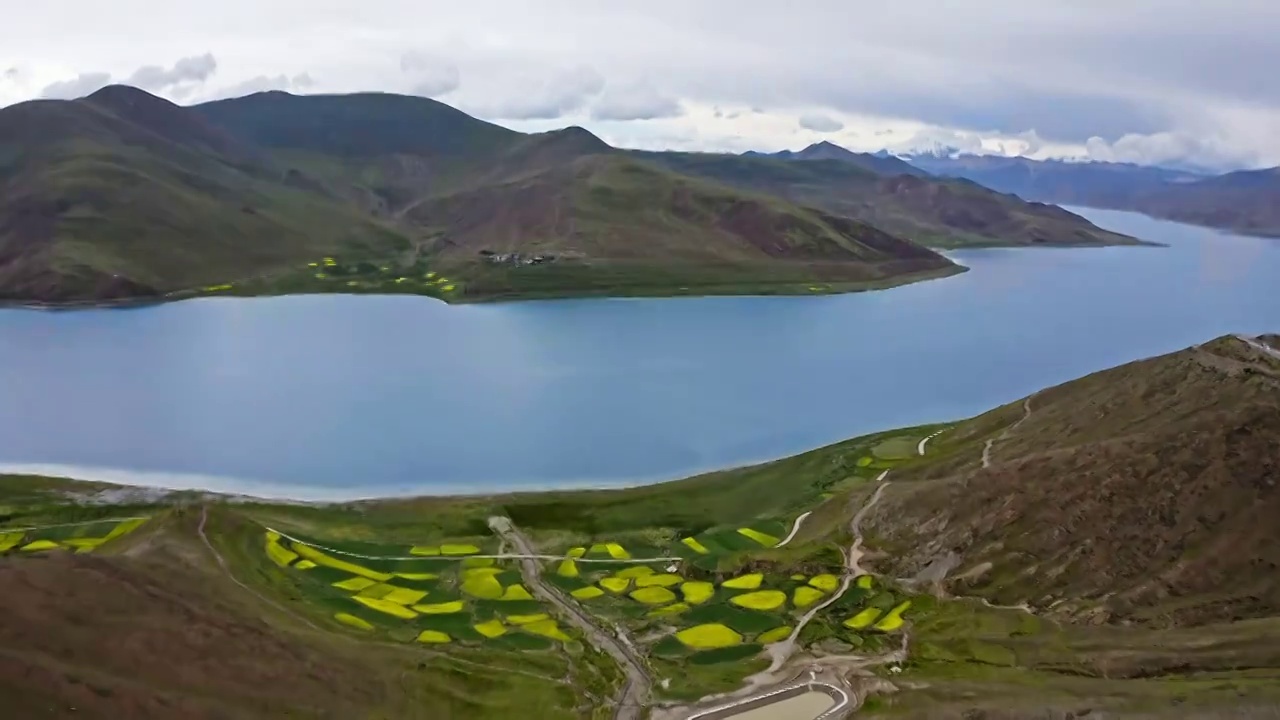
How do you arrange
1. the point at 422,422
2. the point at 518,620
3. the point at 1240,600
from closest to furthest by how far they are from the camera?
the point at 1240,600
the point at 518,620
the point at 422,422

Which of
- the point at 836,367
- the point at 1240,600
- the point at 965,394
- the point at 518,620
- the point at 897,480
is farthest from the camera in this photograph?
the point at 836,367

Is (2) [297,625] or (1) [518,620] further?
(1) [518,620]

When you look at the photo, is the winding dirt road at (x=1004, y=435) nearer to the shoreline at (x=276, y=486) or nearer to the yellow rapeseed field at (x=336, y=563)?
the shoreline at (x=276, y=486)

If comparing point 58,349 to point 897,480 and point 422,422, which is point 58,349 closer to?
point 422,422

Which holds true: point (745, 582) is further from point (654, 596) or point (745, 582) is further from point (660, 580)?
point (654, 596)

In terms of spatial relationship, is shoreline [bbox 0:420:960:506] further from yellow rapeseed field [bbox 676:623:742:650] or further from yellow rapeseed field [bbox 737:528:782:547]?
yellow rapeseed field [bbox 676:623:742:650]

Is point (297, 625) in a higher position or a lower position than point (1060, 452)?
lower

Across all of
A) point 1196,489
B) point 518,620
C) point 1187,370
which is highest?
point 1187,370

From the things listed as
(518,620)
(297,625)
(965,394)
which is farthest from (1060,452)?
(965,394)
